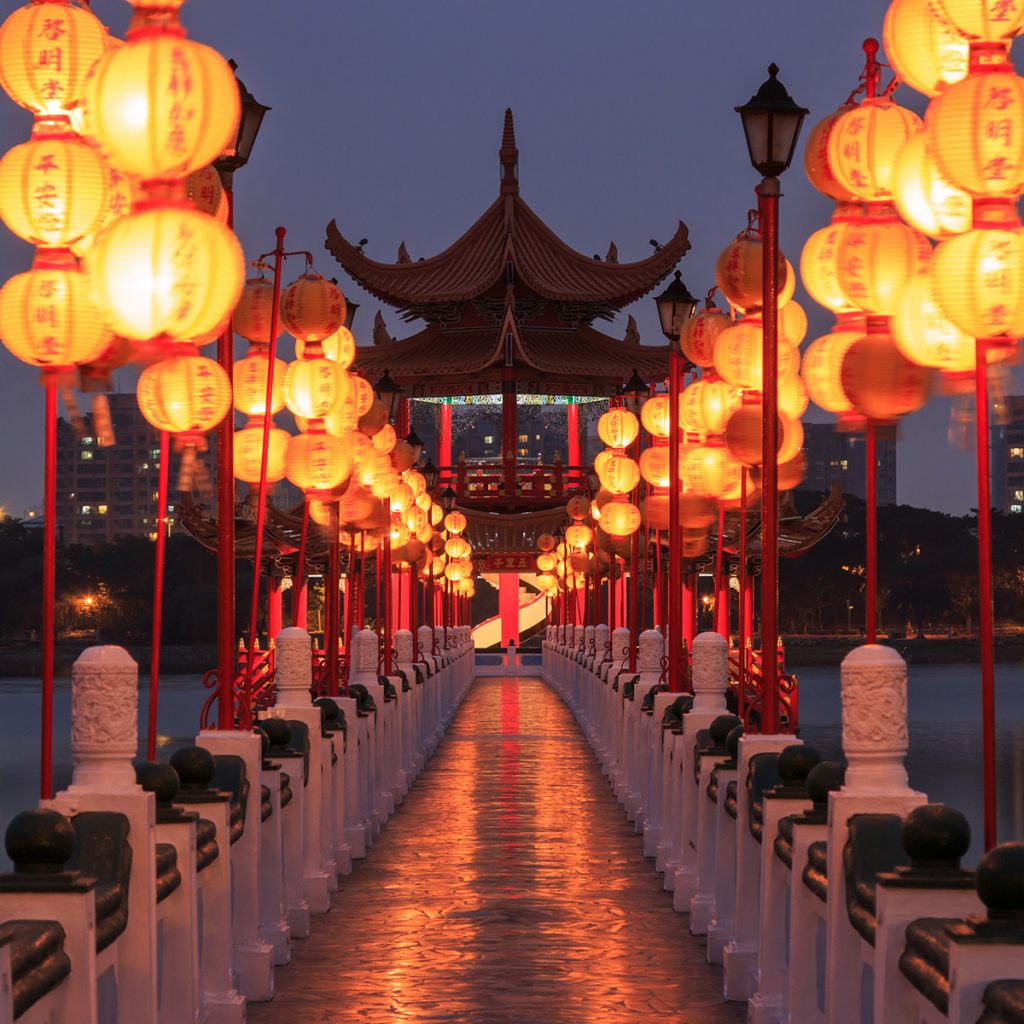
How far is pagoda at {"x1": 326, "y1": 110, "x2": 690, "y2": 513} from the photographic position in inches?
1628

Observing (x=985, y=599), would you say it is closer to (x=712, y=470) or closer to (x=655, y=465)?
(x=712, y=470)

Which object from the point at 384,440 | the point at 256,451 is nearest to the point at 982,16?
the point at 256,451

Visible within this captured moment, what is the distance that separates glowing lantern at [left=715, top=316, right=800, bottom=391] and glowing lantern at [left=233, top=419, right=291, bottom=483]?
3.11m

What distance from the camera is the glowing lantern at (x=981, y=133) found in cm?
477

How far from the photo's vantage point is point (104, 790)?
483 cm

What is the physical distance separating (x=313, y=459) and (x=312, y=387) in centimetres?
54

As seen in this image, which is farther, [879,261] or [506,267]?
[506,267]

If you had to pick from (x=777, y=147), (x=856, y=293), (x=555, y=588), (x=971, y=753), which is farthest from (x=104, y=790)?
(x=555, y=588)

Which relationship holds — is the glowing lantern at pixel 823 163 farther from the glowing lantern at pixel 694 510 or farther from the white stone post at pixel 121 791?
the glowing lantern at pixel 694 510

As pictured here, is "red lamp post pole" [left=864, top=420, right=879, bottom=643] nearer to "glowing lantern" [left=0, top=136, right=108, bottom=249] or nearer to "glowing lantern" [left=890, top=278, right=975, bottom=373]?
"glowing lantern" [left=890, top=278, right=975, bottom=373]

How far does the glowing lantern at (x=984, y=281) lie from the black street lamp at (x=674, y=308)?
6641 mm

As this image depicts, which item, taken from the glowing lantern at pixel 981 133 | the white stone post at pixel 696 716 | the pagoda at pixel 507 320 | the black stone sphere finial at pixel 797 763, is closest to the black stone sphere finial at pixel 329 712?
the white stone post at pixel 696 716

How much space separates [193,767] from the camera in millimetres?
6152

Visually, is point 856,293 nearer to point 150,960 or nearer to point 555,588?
point 150,960
